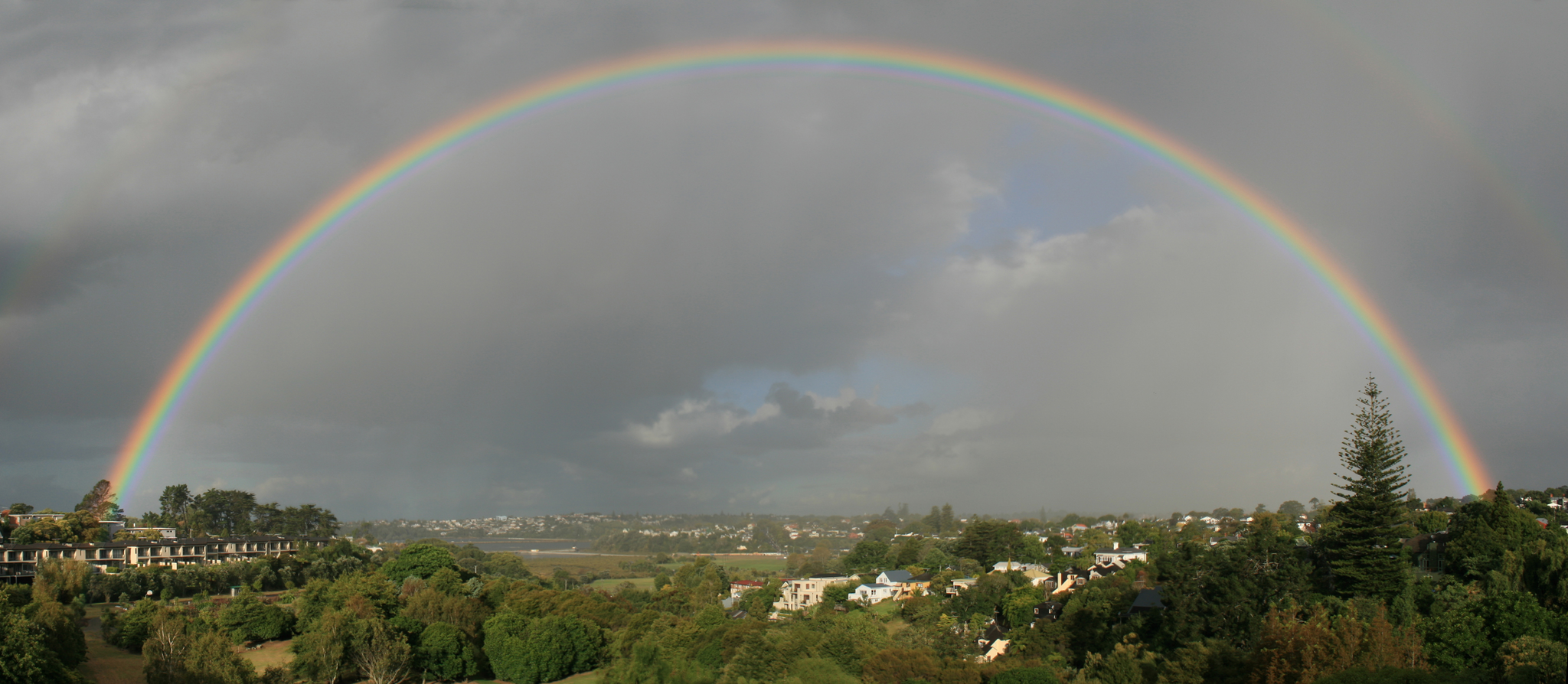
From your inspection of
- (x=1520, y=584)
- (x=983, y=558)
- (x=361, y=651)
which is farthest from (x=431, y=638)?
(x=983, y=558)

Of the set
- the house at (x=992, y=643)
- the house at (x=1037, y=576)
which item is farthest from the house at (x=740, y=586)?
the house at (x=992, y=643)

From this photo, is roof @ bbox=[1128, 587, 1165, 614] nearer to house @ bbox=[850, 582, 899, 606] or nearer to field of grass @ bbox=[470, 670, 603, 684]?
house @ bbox=[850, 582, 899, 606]

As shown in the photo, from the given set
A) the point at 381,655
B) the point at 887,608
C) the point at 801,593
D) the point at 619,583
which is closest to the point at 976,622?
the point at 887,608

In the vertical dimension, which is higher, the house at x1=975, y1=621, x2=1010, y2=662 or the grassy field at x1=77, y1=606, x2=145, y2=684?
the grassy field at x1=77, y1=606, x2=145, y2=684

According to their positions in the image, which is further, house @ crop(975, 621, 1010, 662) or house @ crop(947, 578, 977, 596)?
house @ crop(947, 578, 977, 596)

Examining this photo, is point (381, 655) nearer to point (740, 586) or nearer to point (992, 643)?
point (992, 643)

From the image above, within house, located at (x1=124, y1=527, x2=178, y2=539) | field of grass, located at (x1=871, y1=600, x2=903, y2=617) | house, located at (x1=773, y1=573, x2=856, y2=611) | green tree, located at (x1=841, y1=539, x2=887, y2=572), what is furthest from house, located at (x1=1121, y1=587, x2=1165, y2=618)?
house, located at (x1=124, y1=527, x2=178, y2=539)
